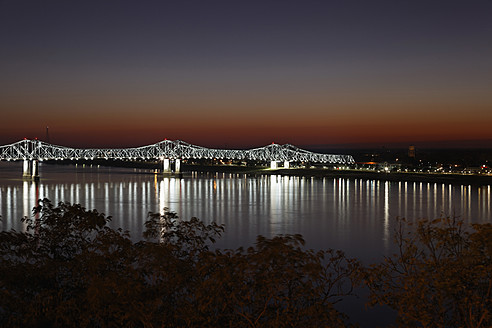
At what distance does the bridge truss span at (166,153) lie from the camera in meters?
87.4

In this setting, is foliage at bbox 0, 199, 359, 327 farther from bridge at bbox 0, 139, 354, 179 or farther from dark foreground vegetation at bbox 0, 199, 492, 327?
bridge at bbox 0, 139, 354, 179

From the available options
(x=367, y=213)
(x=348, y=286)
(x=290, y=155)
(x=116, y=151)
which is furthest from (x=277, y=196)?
(x=290, y=155)

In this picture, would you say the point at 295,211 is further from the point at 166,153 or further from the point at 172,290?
the point at 166,153

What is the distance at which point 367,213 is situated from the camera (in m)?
32.5

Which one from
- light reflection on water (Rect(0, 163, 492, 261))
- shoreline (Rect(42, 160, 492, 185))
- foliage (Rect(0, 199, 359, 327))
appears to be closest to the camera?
foliage (Rect(0, 199, 359, 327))

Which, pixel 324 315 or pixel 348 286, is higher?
pixel 324 315

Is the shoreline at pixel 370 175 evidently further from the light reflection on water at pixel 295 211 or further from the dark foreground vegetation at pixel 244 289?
the dark foreground vegetation at pixel 244 289

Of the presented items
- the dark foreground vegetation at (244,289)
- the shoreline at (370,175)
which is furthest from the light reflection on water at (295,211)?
the shoreline at (370,175)

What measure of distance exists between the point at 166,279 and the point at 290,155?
12005 cm

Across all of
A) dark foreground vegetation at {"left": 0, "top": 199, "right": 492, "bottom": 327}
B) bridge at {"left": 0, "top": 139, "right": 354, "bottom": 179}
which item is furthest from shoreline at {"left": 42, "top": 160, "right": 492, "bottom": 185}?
dark foreground vegetation at {"left": 0, "top": 199, "right": 492, "bottom": 327}

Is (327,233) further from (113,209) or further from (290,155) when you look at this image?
(290,155)

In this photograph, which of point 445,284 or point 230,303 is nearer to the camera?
A: point 445,284

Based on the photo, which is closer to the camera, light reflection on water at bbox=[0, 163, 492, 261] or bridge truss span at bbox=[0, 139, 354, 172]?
light reflection on water at bbox=[0, 163, 492, 261]

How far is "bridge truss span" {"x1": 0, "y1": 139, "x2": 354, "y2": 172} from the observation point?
287 ft
